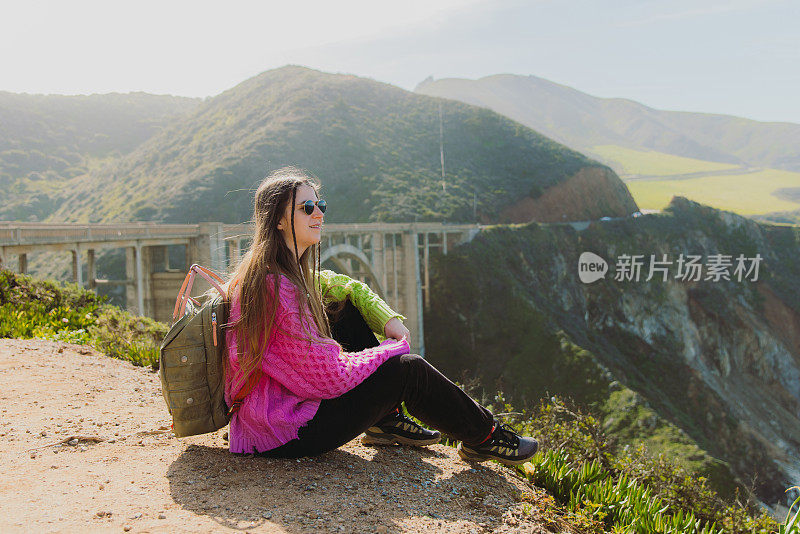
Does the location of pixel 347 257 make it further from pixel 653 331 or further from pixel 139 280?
pixel 653 331

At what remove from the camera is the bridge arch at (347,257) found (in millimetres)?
22425

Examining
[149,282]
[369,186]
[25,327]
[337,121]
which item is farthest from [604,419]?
[337,121]

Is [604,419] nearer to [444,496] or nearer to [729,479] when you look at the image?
[729,479]

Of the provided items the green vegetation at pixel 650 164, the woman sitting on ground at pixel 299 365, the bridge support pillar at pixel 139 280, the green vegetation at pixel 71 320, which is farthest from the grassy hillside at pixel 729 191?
the woman sitting on ground at pixel 299 365

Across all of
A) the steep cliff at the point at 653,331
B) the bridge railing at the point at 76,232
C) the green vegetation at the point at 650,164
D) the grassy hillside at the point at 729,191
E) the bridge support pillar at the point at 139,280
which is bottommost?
the steep cliff at the point at 653,331

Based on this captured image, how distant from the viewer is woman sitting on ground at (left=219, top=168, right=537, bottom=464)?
8.78 ft

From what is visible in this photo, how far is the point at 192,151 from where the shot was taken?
208 feet

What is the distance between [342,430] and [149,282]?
17.2 meters

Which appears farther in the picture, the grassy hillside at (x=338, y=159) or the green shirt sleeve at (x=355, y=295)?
the grassy hillside at (x=338, y=159)

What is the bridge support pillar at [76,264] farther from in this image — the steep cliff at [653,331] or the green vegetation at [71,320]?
the steep cliff at [653,331]

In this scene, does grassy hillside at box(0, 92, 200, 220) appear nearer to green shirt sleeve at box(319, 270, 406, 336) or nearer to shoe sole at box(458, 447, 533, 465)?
green shirt sleeve at box(319, 270, 406, 336)

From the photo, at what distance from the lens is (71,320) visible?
7.07m

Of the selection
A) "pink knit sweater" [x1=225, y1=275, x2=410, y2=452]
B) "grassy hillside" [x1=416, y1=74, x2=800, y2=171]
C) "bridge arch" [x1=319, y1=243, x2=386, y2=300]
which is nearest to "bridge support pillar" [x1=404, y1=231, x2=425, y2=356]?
"bridge arch" [x1=319, y1=243, x2=386, y2=300]

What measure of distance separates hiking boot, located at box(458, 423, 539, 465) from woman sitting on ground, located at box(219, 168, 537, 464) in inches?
2.5
